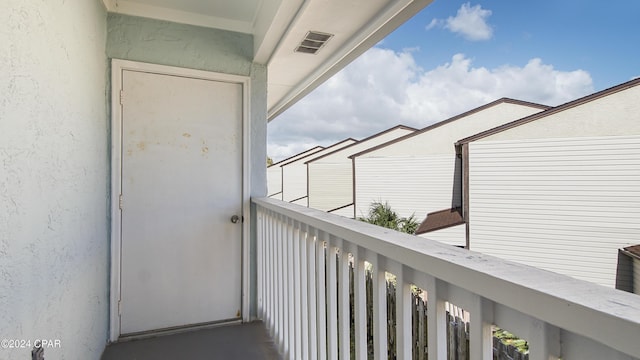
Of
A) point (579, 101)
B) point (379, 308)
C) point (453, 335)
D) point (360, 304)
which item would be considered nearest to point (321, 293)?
point (360, 304)

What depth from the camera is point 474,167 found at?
14.5ft

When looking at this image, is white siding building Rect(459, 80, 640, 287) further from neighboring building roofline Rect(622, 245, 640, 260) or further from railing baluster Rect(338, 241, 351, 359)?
railing baluster Rect(338, 241, 351, 359)

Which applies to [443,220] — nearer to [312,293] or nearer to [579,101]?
[579,101]

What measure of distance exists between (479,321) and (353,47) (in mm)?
2303

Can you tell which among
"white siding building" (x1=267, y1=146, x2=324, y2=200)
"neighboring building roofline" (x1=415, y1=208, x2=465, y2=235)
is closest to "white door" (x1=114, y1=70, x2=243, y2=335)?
"neighboring building roofline" (x1=415, y1=208, x2=465, y2=235)

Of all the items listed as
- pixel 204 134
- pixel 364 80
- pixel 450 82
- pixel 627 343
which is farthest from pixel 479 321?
pixel 364 80

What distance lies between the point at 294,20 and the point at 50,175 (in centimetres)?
162

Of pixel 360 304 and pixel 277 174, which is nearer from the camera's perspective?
pixel 360 304

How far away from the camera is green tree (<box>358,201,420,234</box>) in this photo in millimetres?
10328

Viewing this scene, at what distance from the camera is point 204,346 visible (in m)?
2.41

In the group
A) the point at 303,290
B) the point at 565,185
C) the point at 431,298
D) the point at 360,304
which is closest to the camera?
the point at 431,298

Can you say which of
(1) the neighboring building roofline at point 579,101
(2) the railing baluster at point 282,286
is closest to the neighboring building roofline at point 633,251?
A: (1) the neighboring building roofline at point 579,101

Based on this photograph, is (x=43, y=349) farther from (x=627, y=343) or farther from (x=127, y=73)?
(x=127, y=73)

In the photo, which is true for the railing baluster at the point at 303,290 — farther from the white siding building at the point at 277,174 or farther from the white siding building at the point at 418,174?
the white siding building at the point at 277,174
